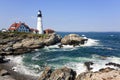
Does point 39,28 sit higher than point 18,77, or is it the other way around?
point 39,28

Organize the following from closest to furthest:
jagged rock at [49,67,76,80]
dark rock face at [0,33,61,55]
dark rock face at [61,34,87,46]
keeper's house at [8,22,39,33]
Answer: jagged rock at [49,67,76,80] → dark rock face at [0,33,61,55] → dark rock face at [61,34,87,46] → keeper's house at [8,22,39,33]

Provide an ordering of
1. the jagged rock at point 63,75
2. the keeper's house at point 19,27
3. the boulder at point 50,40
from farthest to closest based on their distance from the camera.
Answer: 1. the keeper's house at point 19,27
2. the boulder at point 50,40
3. the jagged rock at point 63,75

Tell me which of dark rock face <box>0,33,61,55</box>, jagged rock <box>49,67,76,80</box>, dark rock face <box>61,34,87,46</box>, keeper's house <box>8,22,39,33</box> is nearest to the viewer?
jagged rock <box>49,67,76,80</box>

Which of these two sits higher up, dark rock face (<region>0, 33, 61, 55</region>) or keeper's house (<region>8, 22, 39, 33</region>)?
keeper's house (<region>8, 22, 39, 33</region>)

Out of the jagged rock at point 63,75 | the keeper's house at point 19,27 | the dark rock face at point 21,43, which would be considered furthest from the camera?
the keeper's house at point 19,27

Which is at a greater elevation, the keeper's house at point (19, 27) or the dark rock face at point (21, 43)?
the keeper's house at point (19, 27)

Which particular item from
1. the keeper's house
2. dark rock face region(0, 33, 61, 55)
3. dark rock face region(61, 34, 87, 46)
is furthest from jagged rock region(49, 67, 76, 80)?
the keeper's house

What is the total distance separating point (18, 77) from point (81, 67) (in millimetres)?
10870

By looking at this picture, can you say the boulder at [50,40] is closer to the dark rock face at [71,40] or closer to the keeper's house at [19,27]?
the dark rock face at [71,40]

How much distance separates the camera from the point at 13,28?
87688mm

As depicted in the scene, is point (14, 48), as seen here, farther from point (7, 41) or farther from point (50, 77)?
point (50, 77)

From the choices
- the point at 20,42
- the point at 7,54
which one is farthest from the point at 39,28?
the point at 7,54

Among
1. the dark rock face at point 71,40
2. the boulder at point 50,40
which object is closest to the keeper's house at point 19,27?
the boulder at point 50,40

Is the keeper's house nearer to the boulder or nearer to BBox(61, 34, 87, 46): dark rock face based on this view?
the boulder
